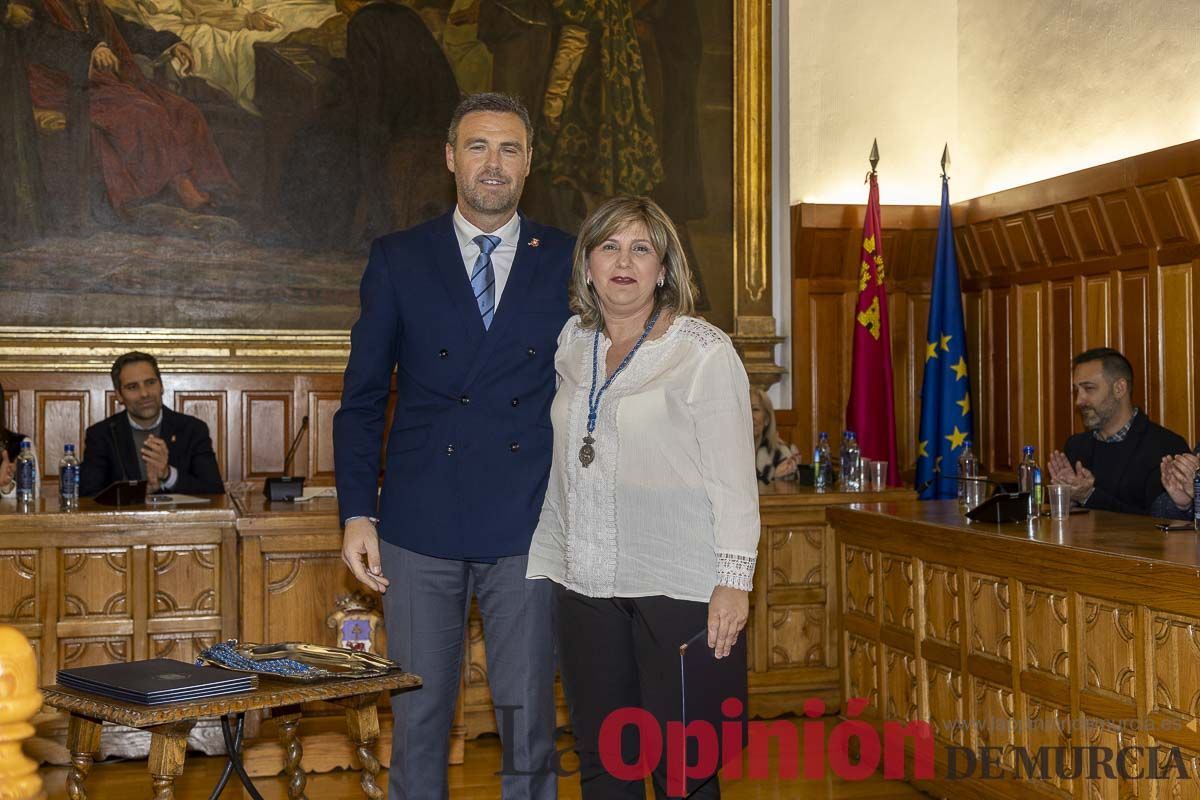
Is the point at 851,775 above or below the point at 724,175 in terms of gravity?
below

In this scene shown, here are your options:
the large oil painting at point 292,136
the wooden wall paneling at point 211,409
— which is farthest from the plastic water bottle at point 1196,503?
the wooden wall paneling at point 211,409

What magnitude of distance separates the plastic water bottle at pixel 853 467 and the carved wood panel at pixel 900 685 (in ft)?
4.13

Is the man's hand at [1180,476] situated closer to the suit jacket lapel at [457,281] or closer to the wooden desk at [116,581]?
the suit jacket lapel at [457,281]

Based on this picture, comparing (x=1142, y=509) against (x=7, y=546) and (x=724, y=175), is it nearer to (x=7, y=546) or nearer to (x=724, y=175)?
(x=724, y=175)

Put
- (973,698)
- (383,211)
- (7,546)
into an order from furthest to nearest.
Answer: (383,211), (7,546), (973,698)

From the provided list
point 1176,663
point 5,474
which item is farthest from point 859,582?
point 5,474

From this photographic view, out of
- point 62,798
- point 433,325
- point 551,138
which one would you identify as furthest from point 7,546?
point 551,138

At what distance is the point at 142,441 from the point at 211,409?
36.3 inches

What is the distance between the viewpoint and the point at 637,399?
251cm

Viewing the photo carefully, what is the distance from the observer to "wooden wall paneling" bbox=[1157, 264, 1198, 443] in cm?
573

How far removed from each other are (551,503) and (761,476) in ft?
12.1

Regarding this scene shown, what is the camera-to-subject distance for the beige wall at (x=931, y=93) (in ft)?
22.2

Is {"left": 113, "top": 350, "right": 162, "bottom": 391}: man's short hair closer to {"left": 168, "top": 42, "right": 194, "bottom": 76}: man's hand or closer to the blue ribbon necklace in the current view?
{"left": 168, "top": 42, "right": 194, "bottom": 76}: man's hand

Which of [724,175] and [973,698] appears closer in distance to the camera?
[973,698]
